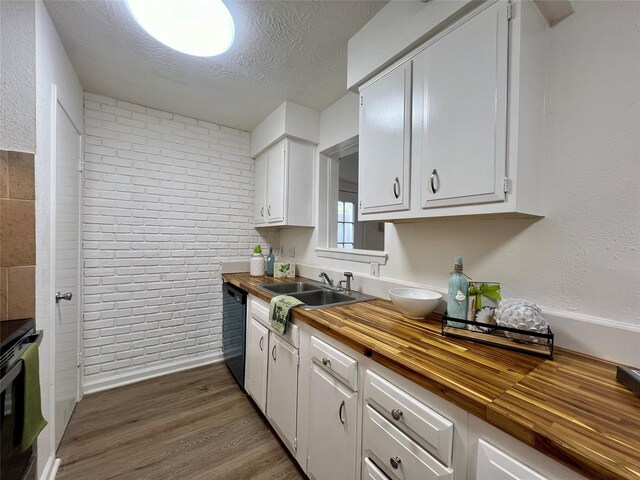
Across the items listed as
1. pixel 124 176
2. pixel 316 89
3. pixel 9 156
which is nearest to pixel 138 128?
pixel 124 176

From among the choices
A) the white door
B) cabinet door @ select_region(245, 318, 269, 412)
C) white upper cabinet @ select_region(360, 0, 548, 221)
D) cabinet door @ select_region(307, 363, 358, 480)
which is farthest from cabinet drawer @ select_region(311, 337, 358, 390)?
the white door

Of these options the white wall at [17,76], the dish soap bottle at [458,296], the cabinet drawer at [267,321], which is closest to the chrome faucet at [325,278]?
the cabinet drawer at [267,321]

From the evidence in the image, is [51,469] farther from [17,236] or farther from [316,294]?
[316,294]

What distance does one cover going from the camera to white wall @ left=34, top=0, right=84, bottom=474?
121cm

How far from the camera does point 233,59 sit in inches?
65.3

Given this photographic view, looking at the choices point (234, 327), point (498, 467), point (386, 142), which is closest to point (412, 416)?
point (498, 467)

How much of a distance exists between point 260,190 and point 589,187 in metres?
2.39

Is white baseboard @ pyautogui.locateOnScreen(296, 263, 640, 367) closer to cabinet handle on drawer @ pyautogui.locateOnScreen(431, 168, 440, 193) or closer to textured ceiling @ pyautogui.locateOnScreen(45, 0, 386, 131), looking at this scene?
cabinet handle on drawer @ pyautogui.locateOnScreen(431, 168, 440, 193)

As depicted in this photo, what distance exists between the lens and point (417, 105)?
1.19m

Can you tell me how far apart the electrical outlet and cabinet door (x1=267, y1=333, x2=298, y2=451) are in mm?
747

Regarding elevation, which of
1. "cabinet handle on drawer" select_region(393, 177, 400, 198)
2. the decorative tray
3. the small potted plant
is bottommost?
the decorative tray

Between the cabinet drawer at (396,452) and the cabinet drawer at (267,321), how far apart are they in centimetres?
54

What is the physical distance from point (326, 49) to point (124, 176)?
75.2 inches

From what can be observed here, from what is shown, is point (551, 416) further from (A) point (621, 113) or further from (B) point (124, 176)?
(B) point (124, 176)
